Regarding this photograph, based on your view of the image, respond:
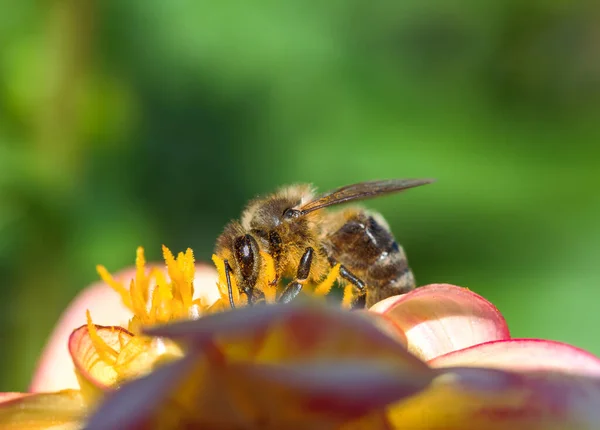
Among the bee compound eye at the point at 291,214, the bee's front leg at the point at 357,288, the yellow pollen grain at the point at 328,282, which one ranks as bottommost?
the bee's front leg at the point at 357,288

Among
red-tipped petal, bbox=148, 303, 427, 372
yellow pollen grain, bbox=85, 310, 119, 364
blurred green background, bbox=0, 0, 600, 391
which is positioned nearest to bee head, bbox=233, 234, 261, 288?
yellow pollen grain, bbox=85, 310, 119, 364

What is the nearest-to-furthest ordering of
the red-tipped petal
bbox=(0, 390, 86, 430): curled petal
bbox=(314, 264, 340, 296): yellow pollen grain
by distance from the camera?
the red-tipped petal → bbox=(0, 390, 86, 430): curled petal → bbox=(314, 264, 340, 296): yellow pollen grain

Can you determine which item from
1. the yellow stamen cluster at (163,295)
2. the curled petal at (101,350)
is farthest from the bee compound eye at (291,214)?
the curled petal at (101,350)

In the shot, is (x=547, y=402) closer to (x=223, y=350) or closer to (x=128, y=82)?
(x=223, y=350)

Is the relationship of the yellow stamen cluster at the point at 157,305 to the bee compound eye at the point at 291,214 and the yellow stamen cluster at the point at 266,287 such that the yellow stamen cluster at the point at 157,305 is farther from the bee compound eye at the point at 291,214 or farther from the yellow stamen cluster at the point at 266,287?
the bee compound eye at the point at 291,214

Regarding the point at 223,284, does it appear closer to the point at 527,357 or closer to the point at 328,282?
the point at 328,282

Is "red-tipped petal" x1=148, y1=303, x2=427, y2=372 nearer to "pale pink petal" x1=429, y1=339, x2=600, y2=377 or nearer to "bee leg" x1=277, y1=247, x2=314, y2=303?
"pale pink petal" x1=429, y1=339, x2=600, y2=377

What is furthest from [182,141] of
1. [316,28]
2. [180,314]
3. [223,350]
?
[223,350]
